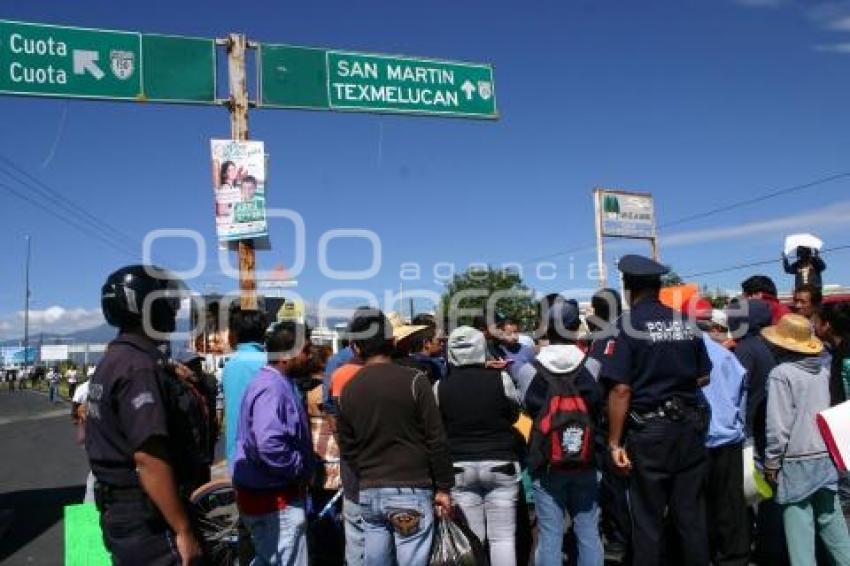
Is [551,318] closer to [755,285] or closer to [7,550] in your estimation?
[755,285]

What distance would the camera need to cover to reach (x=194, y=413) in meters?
3.62

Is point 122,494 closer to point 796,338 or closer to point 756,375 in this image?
point 796,338

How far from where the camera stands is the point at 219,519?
5672 millimetres

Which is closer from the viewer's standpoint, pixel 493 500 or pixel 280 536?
pixel 280 536

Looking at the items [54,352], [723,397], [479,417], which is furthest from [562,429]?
[54,352]

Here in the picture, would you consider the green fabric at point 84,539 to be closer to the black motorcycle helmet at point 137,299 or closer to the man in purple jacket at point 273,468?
the man in purple jacket at point 273,468

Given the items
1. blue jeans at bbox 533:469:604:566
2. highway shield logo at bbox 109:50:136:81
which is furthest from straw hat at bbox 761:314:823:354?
highway shield logo at bbox 109:50:136:81

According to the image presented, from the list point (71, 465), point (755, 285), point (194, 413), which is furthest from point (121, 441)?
point (71, 465)

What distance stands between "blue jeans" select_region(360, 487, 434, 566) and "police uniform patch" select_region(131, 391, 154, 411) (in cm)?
173

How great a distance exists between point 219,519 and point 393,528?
6.63 ft

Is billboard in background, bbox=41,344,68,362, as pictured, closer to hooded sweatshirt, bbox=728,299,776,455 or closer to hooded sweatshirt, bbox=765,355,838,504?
hooded sweatshirt, bbox=728,299,776,455

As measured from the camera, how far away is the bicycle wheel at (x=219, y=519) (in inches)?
217

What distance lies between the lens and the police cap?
4.77 meters

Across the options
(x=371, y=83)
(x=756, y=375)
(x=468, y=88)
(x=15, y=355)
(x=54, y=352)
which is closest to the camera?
(x=756, y=375)
